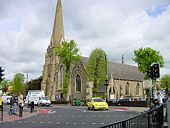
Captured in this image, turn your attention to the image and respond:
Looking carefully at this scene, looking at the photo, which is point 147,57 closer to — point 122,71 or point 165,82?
point 122,71

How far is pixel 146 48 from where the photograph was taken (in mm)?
59844

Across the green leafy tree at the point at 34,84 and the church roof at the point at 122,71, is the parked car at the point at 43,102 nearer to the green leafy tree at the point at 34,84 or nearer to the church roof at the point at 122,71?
the church roof at the point at 122,71

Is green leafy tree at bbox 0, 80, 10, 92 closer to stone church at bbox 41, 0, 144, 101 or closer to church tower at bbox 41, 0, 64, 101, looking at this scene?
church tower at bbox 41, 0, 64, 101

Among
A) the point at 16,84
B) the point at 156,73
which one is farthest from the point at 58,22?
the point at 156,73

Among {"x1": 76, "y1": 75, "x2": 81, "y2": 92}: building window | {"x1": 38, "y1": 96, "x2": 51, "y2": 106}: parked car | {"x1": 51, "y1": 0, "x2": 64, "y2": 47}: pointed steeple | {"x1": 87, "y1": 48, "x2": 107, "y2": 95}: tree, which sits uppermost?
{"x1": 51, "y1": 0, "x2": 64, "y2": 47}: pointed steeple

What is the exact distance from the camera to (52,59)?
93.3m

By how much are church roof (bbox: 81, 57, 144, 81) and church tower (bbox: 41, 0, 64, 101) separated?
11894 millimetres

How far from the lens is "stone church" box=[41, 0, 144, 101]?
3091 inches

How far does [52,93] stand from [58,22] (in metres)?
21.9

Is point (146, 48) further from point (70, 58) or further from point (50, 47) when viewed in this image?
point (50, 47)

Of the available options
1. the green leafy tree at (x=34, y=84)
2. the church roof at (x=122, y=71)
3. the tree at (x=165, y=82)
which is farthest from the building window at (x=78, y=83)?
the tree at (x=165, y=82)

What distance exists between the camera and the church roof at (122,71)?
83062 millimetres

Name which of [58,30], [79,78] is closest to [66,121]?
[79,78]

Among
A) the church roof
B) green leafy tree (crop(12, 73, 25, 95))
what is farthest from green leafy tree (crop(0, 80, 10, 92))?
the church roof
